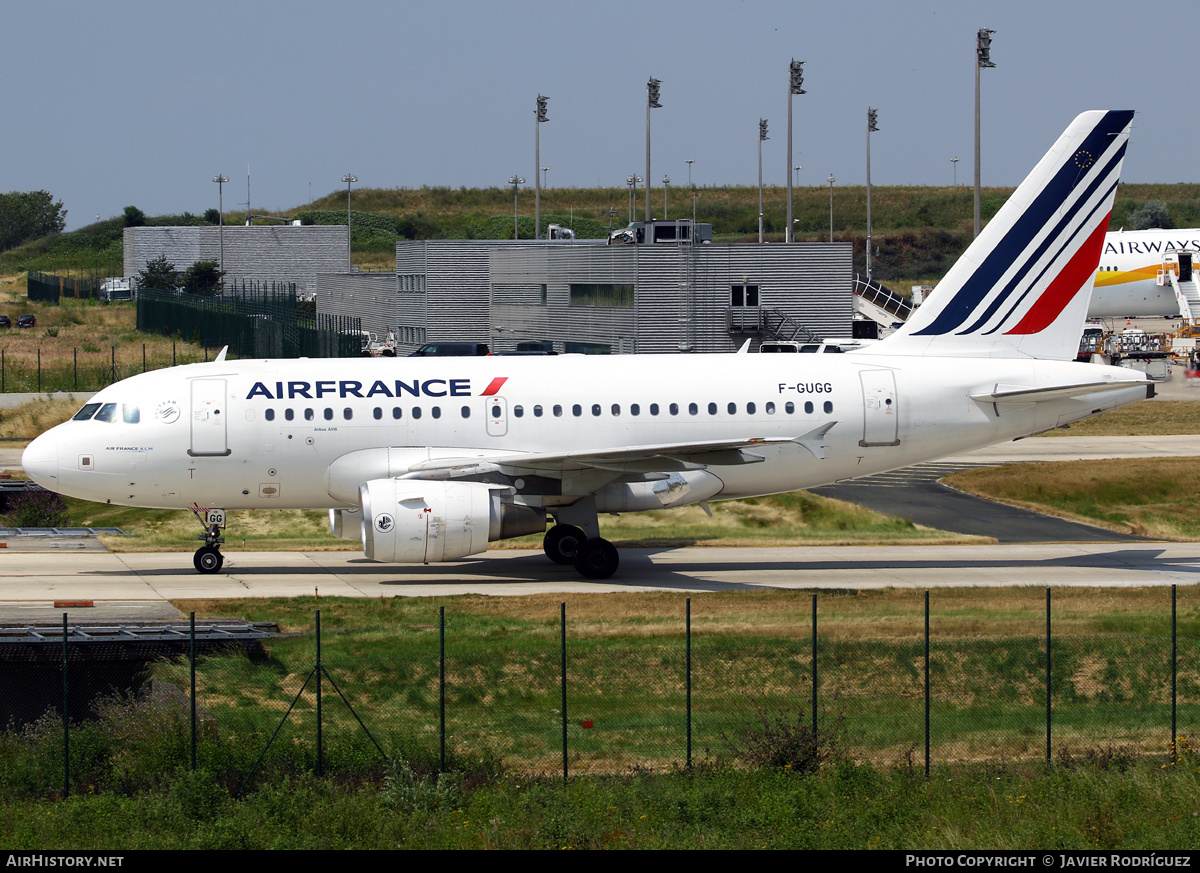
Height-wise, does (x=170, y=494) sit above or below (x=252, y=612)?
above

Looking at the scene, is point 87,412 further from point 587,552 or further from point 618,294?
point 618,294

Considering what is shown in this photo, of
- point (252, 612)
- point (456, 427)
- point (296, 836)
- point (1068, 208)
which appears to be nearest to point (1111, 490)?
point (1068, 208)

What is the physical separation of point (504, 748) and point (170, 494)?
12739mm

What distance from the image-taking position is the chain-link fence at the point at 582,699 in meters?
17.3

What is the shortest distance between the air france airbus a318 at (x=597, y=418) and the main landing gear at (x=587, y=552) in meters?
0.05

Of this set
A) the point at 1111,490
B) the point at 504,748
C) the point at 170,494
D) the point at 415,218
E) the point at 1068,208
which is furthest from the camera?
the point at 415,218

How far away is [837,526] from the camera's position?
37500 mm

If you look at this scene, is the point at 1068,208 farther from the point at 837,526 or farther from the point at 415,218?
the point at 415,218

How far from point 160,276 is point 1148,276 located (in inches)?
3391

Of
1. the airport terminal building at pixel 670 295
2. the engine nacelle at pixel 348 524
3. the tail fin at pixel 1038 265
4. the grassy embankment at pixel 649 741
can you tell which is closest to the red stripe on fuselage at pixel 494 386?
the engine nacelle at pixel 348 524

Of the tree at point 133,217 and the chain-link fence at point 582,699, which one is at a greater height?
the tree at point 133,217

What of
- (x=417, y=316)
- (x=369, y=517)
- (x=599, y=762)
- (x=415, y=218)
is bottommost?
(x=599, y=762)

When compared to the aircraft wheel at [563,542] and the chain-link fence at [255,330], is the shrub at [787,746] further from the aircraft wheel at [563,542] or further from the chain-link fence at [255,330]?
the chain-link fence at [255,330]

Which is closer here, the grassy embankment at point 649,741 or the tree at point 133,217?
the grassy embankment at point 649,741
